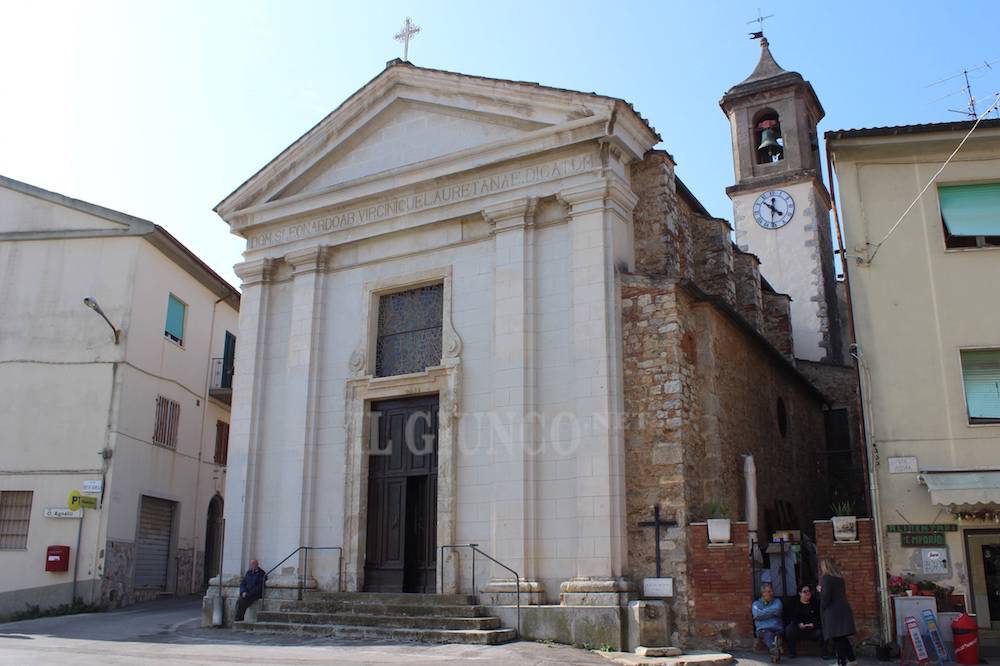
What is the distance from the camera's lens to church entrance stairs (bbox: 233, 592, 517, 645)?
1287cm

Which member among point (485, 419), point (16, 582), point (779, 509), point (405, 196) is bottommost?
point (16, 582)

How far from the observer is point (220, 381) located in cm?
2475

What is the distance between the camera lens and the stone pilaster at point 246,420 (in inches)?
657

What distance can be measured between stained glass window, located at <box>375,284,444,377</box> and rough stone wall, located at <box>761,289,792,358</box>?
1035cm

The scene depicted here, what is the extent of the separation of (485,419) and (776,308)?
39.4ft

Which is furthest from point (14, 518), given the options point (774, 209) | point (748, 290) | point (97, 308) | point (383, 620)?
point (774, 209)

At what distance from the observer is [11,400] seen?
67.3ft

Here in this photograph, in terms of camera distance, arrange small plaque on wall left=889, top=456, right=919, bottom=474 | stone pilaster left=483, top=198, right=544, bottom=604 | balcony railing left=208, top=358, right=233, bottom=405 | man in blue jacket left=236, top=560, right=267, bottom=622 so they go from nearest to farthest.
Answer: small plaque on wall left=889, top=456, right=919, bottom=474, stone pilaster left=483, top=198, right=544, bottom=604, man in blue jacket left=236, top=560, right=267, bottom=622, balcony railing left=208, top=358, right=233, bottom=405

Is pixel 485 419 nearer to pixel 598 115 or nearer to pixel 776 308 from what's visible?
pixel 598 115

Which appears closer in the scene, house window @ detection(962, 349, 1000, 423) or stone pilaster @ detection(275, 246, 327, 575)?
house window @ detection(962, 349, 1000, 423)

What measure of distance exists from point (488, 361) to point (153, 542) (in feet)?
36.7

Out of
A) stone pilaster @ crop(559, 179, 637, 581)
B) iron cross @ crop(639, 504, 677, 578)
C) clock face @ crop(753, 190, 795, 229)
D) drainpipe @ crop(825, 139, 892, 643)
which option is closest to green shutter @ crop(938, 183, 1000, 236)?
drainpipe @ crop(825, 139, 892, 643)

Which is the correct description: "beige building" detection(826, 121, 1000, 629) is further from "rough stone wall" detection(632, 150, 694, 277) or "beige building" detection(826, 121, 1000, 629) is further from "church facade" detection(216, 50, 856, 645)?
"rough stone wall" detection(632, 150, 694, 277)

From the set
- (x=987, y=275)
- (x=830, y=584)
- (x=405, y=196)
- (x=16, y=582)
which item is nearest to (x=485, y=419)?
(x=405, y=196)
